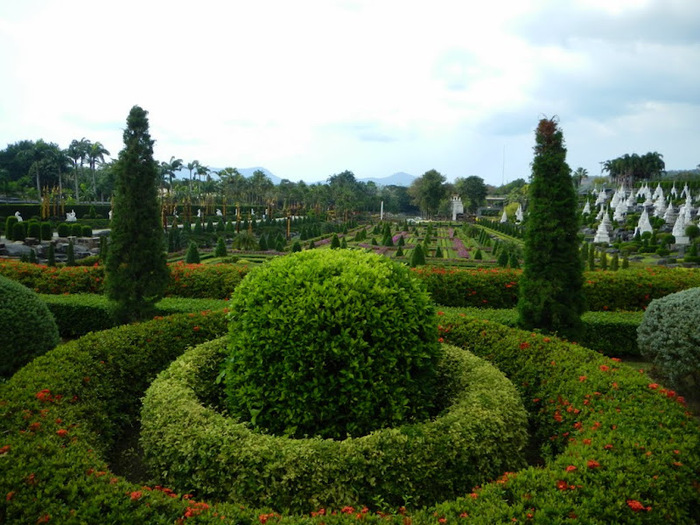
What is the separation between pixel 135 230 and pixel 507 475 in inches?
338

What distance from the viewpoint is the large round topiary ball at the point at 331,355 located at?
16.6 ft

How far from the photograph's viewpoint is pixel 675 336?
7.68 m

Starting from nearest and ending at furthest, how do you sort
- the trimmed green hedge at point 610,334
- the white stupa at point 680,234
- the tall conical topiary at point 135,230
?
the tall conical topiary at point 135,230
the trimmed green hedge at point 610,334
the white stupa at point 680,234

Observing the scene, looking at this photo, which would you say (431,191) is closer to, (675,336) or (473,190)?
(473,190)

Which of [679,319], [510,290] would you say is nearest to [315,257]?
[679,319]

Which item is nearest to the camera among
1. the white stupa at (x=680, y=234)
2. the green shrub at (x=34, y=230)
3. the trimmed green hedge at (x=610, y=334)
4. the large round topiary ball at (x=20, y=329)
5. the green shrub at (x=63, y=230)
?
the large round topiary ball at (x=20, y=329)

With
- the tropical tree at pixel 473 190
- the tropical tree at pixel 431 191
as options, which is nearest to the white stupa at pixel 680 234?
the tropical tree at pixel 431 191

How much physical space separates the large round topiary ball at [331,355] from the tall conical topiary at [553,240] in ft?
13.9

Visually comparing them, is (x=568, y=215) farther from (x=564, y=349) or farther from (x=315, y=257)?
(x=315, y=257)

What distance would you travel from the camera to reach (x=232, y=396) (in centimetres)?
558

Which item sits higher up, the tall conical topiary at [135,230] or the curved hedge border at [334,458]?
the tall conical topiary at [135,230]

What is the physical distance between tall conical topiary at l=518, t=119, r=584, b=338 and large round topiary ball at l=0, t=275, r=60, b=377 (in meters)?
8.22

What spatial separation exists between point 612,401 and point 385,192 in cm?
12986

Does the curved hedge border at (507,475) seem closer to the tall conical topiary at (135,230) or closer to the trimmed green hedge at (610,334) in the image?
the tall conical topiary at (135,230)
